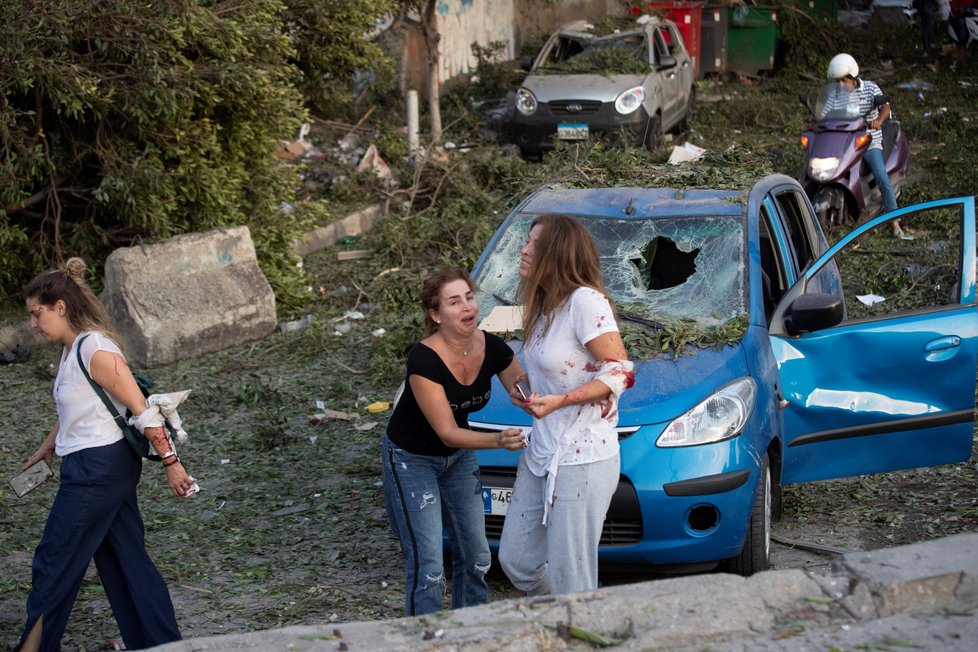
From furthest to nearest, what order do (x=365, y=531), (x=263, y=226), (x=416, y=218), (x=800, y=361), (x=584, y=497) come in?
(x=416, y=218) → (x=263, y=226) → (x=365, y=531) → (x=800, y=361) → (x=584, y=497)

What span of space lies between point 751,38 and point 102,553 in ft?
61.5

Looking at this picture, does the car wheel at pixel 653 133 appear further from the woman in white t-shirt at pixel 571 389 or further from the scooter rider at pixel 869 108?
the woman in white t-shirt at pixel 571 389

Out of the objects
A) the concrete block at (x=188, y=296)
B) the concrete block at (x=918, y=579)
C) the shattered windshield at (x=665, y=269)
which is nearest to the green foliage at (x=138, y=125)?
the concrete block at (x=188, y=296)

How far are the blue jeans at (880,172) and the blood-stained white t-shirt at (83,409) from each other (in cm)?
792

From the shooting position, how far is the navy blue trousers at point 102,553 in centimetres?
427

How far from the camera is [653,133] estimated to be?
14680 mm

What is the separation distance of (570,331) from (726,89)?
57.1 ft

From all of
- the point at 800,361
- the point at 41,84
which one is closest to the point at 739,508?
the point at 800,361

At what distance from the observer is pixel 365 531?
581cm

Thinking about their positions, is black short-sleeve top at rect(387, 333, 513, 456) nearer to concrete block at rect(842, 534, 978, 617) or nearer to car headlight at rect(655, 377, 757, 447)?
car headlight at rect(655, 377, 757, 447)

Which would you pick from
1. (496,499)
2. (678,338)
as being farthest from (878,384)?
(496,499)

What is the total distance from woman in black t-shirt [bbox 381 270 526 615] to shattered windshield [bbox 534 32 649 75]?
1128 cm

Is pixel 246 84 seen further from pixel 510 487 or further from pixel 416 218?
pixel 510 487

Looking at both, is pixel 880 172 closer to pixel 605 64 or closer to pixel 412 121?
pixel 605 64
